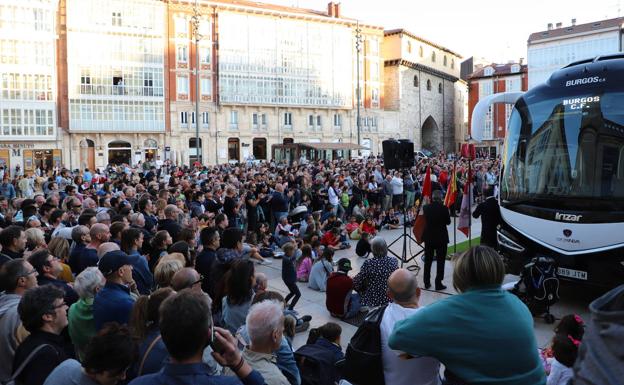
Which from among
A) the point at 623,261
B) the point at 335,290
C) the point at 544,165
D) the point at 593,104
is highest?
the point at 593,104

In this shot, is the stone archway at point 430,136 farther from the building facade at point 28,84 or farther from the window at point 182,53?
the building facade at point 28,84

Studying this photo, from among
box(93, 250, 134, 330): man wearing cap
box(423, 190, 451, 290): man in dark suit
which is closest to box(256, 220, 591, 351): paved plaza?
box(423, 190, 451, 290): man in dark suit

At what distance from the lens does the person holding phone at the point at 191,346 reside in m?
2.48

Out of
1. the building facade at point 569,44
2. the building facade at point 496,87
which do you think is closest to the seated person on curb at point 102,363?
the building facade at point 569,44

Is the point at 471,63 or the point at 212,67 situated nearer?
the point at 212,67

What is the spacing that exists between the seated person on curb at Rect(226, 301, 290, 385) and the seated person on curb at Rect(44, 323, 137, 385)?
710 mm

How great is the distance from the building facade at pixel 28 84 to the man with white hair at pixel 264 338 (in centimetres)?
4482

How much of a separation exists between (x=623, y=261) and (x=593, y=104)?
7.23 feet

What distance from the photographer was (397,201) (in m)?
19.9

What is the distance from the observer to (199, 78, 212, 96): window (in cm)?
5162

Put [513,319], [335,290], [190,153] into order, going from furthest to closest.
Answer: [190,153], [335,290], [513,319]

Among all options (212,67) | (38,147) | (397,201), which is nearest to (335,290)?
(397,201)

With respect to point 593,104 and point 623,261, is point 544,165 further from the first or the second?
point 623,261

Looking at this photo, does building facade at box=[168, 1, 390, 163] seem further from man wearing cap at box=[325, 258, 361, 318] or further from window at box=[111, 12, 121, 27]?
man wearing cap at box=[325, 258, 361, 318]
